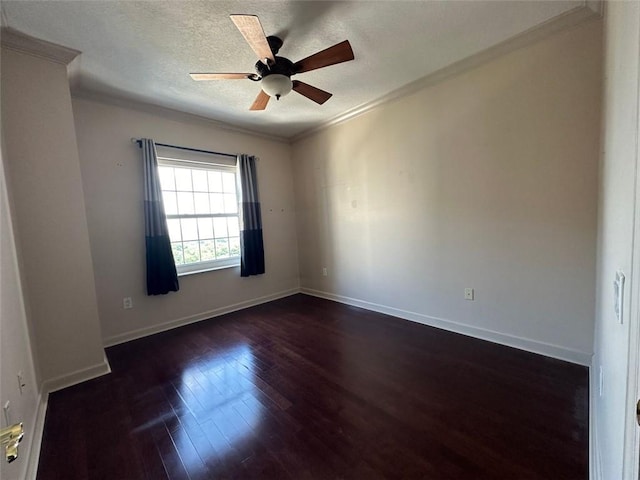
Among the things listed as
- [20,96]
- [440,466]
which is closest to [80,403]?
[20,96]

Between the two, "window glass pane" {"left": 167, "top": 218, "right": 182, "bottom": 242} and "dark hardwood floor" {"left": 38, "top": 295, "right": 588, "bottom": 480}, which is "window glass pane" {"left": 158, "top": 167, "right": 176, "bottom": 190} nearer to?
"window glass pane" {"left": 167, "top": 218, "right": 182, "bottom": 242}

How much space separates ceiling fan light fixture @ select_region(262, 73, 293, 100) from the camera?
6.55ft

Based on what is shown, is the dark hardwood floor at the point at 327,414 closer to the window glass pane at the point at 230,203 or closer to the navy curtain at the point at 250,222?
the navy curtain at the point at 250,222

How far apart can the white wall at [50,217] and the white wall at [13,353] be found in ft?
0.79

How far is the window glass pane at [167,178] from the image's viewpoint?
3231mm

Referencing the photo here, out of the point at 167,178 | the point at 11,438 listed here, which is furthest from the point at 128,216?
the point at 11,438

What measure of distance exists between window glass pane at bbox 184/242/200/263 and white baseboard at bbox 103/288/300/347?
2.33 ft

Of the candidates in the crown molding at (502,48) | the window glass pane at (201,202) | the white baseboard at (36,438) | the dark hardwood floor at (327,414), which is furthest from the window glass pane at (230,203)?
the white baseboard at (36,438)

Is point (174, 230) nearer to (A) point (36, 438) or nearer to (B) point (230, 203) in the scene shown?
(B) point (230, 203)

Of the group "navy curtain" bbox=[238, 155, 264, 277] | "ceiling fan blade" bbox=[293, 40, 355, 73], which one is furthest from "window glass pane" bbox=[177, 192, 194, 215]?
"ceiling fan blade" bbox=[293, 40, 355, 73]

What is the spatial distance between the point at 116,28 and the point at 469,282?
3.50 meters

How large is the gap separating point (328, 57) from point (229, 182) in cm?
245

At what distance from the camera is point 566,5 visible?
182cm

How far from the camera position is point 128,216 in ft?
9.68
